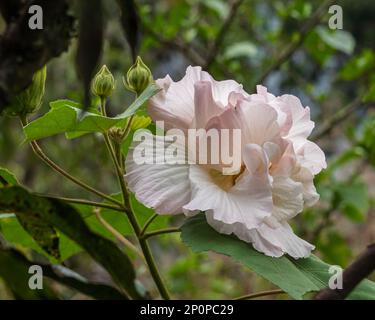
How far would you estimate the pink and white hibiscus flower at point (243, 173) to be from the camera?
1.38 ft

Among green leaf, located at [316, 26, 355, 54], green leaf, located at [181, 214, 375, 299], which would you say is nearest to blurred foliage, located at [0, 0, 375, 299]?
green leaf, located at [316, 26, 355, 54]

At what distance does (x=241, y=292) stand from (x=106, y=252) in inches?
55.4

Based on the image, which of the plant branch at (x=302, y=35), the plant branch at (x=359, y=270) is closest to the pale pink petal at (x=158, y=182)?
the plant branch at (x=359, y=270)

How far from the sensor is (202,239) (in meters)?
0.43

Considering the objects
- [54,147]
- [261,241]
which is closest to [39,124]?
[261,241]

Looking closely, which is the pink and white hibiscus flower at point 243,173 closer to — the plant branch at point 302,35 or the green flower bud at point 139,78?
the green flower bud at point 139,78

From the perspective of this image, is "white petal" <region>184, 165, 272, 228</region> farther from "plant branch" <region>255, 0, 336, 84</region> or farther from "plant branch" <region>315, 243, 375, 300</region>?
"plant branch" <region>255, 0, 336, 84</region>

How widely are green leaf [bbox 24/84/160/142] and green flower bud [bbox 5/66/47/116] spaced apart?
0.04ft

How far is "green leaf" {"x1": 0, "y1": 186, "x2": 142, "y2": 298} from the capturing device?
41cm

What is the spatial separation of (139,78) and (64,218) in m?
0.12

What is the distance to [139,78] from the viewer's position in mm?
484

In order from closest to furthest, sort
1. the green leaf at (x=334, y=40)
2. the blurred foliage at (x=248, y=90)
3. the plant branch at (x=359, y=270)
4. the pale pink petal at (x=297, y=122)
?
the plant branch at (x=359, y=270) < the pale pink petal at (x=297, y=122) < the blurred foliage at (x=248, y=90) < the green leaf at (x=334, y=40)

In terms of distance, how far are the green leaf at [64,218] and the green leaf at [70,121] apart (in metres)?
0.05

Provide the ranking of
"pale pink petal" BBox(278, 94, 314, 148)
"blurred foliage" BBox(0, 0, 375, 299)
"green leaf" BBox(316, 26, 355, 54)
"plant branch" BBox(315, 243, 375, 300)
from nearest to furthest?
"plant branch" BBox(315, 243, 375, 300) → "pale pink petal" BBox(278, 94, 314, 148) → "blurred foliage" BBox(0, 0, 375, 299) → "green leaf" BBox(316, 26, 355, 54)
